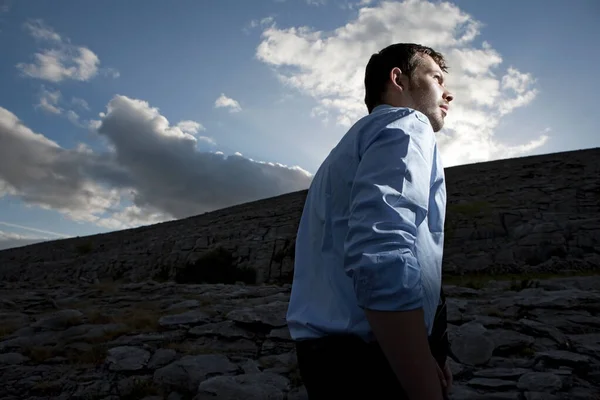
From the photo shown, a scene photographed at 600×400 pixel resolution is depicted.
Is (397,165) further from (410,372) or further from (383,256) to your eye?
(410,372)

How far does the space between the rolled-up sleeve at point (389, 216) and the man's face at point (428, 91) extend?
0.29m

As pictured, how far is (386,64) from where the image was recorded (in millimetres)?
1560

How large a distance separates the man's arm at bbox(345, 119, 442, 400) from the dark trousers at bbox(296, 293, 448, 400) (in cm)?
13

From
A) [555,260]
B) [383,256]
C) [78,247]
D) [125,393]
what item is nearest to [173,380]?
[125,393]

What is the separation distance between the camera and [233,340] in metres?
5.47

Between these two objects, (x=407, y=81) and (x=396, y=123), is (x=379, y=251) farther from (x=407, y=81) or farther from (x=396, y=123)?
(x=407, y=81)

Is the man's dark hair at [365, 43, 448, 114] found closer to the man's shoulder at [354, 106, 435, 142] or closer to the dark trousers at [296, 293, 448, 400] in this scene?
the man's shoulder at [354, 106, 435, 142]

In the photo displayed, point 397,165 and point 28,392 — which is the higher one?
point 397,165

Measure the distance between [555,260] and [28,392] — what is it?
12.6 meters

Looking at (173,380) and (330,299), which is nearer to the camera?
(330,299)

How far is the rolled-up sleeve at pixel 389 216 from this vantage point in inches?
40.3

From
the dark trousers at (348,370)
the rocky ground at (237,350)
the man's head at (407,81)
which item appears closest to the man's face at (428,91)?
the man's head at (407,81)

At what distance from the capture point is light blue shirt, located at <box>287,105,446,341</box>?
1.04m

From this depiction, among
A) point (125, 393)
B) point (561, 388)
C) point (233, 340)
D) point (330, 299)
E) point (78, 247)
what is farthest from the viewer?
point (78, 247)
